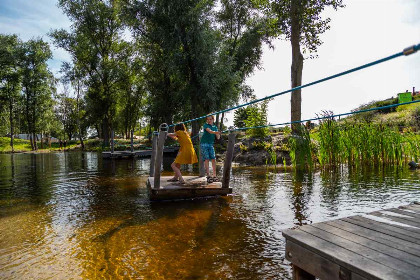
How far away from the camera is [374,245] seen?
2607 mm

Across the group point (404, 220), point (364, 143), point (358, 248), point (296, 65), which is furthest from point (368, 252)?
point (296, 65)

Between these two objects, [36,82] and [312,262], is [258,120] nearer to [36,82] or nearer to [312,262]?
[312,262]

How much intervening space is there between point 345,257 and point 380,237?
68 cm

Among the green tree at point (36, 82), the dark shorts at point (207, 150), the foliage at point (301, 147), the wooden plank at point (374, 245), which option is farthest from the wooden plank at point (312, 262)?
the green tree at point (36, 82)

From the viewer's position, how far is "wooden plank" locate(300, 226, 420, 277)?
7.08ft

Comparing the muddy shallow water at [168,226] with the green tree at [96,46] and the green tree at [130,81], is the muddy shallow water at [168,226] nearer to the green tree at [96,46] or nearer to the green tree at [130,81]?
the green tree at [130,81]

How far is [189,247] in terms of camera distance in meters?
4.75

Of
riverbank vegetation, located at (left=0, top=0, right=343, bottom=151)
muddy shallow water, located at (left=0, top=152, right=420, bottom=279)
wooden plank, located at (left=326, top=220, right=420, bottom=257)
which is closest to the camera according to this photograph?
wooden plank, located at (left=326, top=220, right=420, bottom=257)

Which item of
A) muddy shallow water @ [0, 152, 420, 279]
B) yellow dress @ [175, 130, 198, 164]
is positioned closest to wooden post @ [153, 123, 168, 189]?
yellow dress @ [175, 130, 198, 164]

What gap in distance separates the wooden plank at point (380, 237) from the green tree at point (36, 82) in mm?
51449

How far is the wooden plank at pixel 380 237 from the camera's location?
99.6 inches

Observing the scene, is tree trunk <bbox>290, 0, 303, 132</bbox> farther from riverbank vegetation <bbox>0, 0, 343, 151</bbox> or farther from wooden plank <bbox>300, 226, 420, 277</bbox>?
wooden plank <bbox>300, 226, 420, 277</bbox>

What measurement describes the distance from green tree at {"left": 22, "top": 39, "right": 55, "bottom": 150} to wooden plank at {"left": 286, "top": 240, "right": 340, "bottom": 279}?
→ 51431mm

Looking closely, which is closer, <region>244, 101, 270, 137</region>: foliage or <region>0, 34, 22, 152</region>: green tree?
<region>244, 101, 270, 137</region>: foliage
